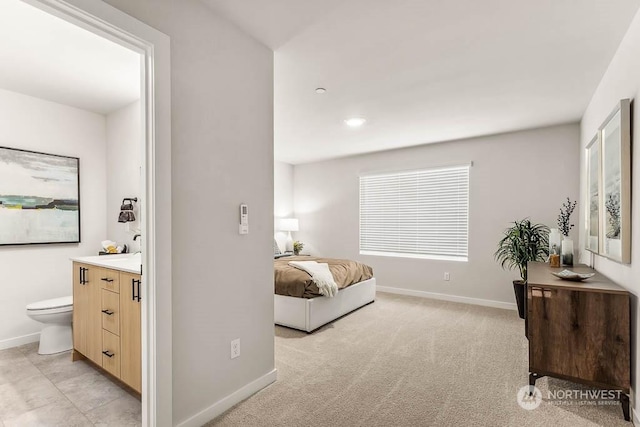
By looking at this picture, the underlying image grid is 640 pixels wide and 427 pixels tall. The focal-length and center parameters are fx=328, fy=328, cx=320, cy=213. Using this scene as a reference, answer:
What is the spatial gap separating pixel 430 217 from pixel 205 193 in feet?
13.3

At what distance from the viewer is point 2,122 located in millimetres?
3045

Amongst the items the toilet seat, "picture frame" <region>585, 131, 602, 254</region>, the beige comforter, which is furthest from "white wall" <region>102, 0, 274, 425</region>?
"picture frame" <region>585, 131, 602, 254</region>

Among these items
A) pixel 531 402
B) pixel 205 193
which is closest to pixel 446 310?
pixel 531 402

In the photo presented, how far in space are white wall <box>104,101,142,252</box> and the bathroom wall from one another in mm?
2947

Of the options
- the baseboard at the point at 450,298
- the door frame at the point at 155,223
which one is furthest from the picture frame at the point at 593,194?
the door frame at the point at 155,223

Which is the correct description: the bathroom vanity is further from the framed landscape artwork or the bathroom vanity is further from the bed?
the bed

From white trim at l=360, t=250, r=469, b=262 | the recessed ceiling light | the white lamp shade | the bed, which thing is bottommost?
the bed

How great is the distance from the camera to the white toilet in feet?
9.11

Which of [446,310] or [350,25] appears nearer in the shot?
[350,25]

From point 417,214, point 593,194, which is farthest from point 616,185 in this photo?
point 417,214

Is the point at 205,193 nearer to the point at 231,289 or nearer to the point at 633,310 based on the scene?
the point at 231,289

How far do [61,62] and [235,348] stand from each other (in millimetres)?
2501

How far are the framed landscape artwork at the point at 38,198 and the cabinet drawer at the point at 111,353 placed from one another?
163cm

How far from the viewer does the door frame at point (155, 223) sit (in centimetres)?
166
